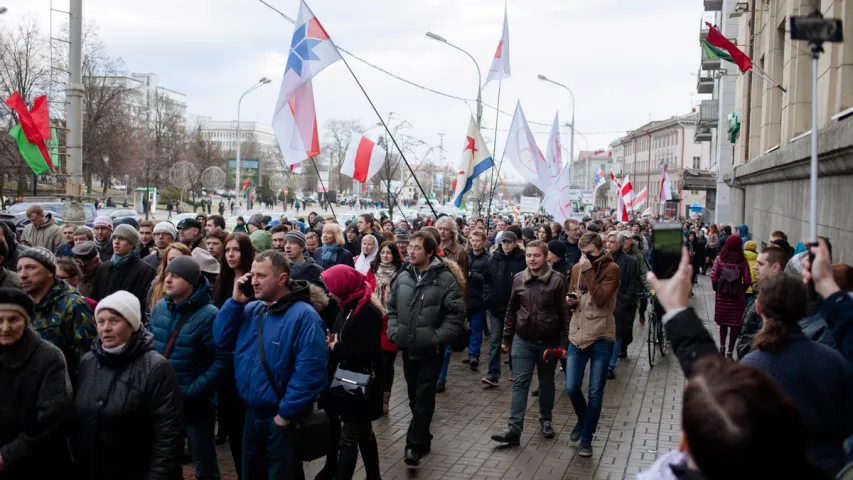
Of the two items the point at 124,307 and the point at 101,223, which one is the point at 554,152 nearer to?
the point at 101,223

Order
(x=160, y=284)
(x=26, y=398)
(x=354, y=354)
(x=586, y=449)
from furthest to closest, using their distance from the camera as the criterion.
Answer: (x=586, y=449)
(x=160, y=284)
(x=354, y=354)
(x=26, y=398)

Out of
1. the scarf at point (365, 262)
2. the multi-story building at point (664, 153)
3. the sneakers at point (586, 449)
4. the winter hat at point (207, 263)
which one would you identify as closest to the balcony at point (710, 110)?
the multi-story building at point (664, 153)

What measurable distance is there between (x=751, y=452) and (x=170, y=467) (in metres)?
3.38

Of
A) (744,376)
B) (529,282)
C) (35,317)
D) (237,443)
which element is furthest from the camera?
(529,282)

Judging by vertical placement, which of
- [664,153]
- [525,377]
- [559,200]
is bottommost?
[525,377]

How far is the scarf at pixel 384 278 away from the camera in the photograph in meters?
8.96

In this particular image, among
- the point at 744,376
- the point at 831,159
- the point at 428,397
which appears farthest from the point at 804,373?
the point at 831,159

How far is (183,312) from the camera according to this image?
18.0 feet

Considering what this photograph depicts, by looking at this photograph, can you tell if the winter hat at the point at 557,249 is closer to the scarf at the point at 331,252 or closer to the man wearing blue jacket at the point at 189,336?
Answer: the scarf at the point at 331,252

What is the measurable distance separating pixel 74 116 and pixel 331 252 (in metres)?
6.36

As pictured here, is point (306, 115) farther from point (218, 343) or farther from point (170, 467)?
point (170, 467)

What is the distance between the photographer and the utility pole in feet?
44.6

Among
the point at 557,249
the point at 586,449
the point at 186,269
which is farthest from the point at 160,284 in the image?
the point at 557,249

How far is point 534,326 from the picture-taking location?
293 inches
